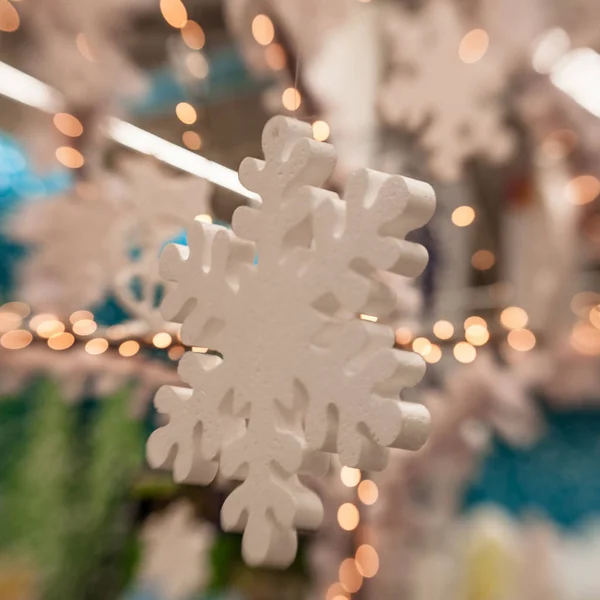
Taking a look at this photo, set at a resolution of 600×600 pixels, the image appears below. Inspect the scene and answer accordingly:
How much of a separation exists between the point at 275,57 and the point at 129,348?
36 cm

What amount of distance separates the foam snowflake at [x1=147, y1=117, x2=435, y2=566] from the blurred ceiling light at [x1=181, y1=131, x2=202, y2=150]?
0.41m

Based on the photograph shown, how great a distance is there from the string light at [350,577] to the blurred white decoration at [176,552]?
0.50 feet

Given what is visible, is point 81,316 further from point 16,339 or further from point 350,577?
point 350,577

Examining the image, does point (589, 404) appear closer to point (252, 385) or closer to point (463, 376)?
point (463, 376)

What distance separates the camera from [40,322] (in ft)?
2.72

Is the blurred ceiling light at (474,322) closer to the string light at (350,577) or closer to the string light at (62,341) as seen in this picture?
the string light at (350,577)

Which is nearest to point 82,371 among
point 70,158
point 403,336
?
point 70,158

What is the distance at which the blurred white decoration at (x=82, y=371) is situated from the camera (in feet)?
2.62

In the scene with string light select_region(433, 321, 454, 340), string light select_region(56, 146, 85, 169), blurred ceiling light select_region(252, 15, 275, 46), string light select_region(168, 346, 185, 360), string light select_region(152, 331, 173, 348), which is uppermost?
blurred ceiling light select_region(252, 15, 275, 46)

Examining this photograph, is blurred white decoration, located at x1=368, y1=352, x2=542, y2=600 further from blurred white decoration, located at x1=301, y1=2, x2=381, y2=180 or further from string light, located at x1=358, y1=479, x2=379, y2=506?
blurred white decoration, located at x1=301, y1=2, x2=381, y2=180

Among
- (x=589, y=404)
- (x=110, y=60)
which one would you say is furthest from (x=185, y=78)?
(x=589, y=404)

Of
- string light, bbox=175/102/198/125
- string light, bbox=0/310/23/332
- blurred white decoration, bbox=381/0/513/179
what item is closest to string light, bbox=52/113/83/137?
string light, bbox=175/102/198/125

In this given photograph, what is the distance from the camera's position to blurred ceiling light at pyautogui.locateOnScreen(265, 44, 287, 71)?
0.78 meters

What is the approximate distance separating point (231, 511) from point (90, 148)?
2.07 ft
